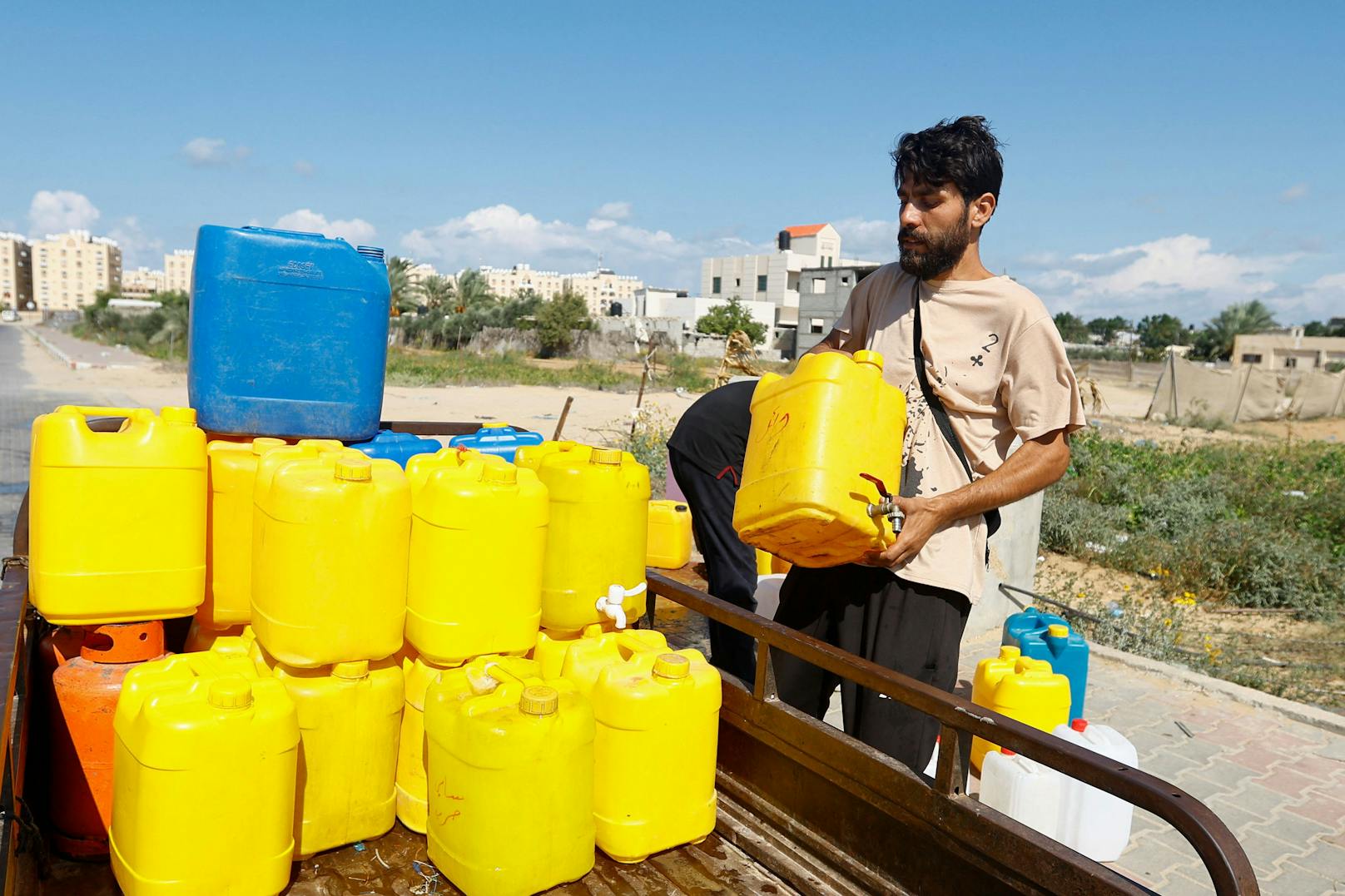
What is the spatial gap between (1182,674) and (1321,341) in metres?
57.4

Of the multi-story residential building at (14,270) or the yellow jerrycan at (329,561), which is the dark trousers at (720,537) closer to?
the yellow jerrycan at (329,561)

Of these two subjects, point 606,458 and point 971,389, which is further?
point 606,458

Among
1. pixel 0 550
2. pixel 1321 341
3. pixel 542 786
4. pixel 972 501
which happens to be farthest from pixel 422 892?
pixel 1321 341

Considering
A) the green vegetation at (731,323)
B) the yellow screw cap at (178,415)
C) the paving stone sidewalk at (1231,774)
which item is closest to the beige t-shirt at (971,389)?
the yellow screw cap at (178,415)

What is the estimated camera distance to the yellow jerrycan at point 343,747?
207 cm

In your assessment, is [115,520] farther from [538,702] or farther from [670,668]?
[670,668]

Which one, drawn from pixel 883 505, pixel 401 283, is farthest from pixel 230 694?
pixel 401 283

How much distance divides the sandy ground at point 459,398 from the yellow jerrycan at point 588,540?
1183 centimetres

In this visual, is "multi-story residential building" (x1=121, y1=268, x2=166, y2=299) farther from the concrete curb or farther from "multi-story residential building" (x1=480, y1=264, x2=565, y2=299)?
the concrete curb

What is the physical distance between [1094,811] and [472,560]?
2572 mm

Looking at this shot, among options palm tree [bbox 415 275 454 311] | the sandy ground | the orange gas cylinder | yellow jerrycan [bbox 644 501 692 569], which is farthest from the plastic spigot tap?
palm tree [bbox 415 275 454 311]

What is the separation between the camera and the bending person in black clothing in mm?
4000

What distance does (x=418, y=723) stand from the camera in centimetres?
222

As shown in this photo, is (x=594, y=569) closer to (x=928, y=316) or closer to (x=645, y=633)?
(x=645, y=633)
